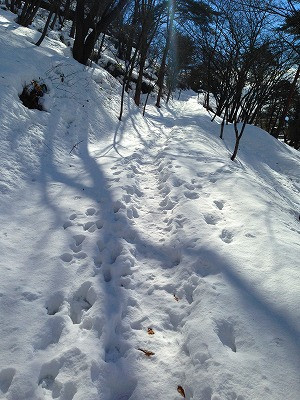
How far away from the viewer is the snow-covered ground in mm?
1991

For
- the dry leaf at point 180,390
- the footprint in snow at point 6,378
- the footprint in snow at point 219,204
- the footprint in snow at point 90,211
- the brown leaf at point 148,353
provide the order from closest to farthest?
1. the footprint in snow at point 6,378
2. the dry leaf at point 180,390
3. the brown leaf at point 148,353
4. the footprint in snow at point 90,211
5. the footprint in snow at point 219,204

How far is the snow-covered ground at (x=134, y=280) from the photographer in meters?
1.99

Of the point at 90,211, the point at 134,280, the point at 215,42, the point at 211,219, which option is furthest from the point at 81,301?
the point at 215,42

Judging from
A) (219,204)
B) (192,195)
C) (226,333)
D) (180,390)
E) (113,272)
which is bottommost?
(113,272)

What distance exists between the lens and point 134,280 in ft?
9.79

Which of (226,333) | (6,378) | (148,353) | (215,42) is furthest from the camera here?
(215,42)

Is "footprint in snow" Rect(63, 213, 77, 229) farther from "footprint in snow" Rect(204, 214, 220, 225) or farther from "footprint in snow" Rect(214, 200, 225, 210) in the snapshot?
"footprint in snow" Rect(214, 200, 225, 210)

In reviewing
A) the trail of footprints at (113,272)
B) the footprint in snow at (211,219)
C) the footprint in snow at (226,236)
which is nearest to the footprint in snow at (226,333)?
the trail of footprints at (113,272)

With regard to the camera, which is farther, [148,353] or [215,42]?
[215,42]

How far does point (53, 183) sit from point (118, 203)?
1.20m

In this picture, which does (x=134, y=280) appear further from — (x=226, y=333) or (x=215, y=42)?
(x=215, y=42)

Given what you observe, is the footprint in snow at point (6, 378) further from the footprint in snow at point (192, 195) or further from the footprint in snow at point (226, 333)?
the footprint in snow at point (192, 195)

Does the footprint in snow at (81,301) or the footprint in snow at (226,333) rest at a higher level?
the footprint in snow at (226,333)

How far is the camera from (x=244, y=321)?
2404 mm
